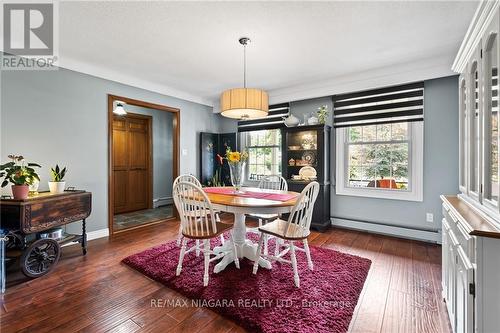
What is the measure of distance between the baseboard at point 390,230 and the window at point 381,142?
1.52ft

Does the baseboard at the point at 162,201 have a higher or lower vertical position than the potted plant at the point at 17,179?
lower

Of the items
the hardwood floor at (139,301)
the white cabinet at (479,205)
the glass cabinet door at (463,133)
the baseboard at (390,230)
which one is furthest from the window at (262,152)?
the white cabinet at (479,205)

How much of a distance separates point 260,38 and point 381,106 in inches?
87.8

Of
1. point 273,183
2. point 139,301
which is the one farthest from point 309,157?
point 139,301

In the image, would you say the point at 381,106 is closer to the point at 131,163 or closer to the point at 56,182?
the point at 56,182

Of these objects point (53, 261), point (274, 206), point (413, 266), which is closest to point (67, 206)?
point (53, 261)

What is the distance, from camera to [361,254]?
2.92 metres

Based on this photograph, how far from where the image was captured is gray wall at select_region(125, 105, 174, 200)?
18.5 feet

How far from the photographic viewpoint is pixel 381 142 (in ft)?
12.2

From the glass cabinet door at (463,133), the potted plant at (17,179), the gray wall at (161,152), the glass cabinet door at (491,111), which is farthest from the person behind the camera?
the gray wall at (161,152)

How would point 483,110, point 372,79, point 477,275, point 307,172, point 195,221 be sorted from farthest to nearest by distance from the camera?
point 307,172, point 372,79, point 195,221, point 483,110, point 477,275

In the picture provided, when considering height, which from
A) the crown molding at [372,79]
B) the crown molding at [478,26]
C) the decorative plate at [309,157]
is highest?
the crown molding at [372,79]

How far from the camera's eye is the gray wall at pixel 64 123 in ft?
8.95

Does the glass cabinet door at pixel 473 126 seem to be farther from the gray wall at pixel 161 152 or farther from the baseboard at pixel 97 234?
the gray wall at pixel 161 152
